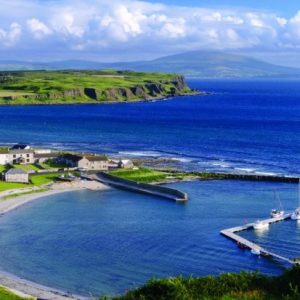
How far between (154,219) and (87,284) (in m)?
19.4

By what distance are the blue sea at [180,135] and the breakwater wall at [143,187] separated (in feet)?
52.5

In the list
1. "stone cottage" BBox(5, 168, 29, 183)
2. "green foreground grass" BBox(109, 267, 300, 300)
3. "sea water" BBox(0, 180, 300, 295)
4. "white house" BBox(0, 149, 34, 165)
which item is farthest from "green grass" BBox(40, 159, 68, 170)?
"green foreground grass" BBox(109, 267, 300, 300)

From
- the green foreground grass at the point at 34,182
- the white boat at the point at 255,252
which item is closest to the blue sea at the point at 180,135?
the green foreground grass at the point at 34,182

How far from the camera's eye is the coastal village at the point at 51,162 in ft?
287

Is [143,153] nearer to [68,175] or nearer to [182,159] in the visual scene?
[182,159]

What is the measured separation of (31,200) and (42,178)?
12.2 meters

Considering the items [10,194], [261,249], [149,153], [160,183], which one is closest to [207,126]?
[149,153]

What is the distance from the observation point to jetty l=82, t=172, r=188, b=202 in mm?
71594

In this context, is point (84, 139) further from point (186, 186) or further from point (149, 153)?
point (186, 186)

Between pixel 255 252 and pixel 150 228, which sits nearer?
pixel 255 252

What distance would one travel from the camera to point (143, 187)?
76.4 meters

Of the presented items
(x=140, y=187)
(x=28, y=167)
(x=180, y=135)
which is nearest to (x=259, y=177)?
(x=140, y=187)

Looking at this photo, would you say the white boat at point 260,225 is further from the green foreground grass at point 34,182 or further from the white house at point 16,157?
the white house at point 16,157

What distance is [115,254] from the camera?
5006cm
